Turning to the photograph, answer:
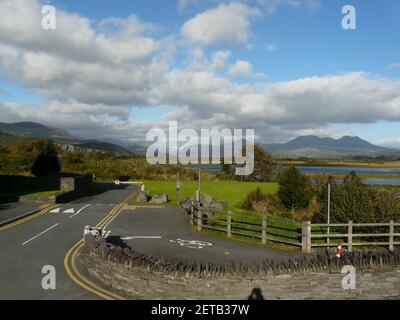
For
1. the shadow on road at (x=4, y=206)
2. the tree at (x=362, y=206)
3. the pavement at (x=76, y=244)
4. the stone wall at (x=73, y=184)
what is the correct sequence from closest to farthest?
the pavement at (x=76, y=244) < the tree at (x=362, y=206) < the shadow on road at (x=4, y=206) < the stone wall at (x=73, y=184)

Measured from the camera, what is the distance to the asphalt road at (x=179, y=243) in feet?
47.8

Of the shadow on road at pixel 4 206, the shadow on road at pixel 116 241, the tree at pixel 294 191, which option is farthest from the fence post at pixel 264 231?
the shadow on road at pixel 4 206

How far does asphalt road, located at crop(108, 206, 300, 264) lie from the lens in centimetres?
1457

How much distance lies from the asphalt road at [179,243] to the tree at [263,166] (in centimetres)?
3693

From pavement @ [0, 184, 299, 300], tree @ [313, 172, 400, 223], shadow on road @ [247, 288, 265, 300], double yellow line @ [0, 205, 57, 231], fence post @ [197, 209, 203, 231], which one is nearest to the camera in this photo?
shadow on road @ [247, 288, 265, 300]

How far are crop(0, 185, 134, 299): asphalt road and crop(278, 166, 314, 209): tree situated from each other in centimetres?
1490

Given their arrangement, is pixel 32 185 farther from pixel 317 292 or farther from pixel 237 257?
pixel 317 292

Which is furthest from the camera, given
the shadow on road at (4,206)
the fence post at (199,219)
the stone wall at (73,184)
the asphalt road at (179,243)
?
the stone wall at (73,184)

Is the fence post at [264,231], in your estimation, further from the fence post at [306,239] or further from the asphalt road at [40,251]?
the asphalt road at [40,251]

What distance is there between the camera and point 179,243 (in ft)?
55.3

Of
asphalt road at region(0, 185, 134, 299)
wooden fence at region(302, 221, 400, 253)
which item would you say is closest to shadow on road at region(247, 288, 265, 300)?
asphalt road at region(0, 185, 134, 299)

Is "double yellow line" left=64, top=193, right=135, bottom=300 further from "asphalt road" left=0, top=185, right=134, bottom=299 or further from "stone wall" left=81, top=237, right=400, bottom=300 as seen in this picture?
"stone wall" left=81, top=237, right=400, bottom=300

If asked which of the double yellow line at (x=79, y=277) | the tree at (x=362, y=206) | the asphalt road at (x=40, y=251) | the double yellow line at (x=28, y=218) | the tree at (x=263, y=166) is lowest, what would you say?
the double yellow line at (x=79, y=277)

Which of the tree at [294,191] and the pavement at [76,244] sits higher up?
the tree at [294,191]
